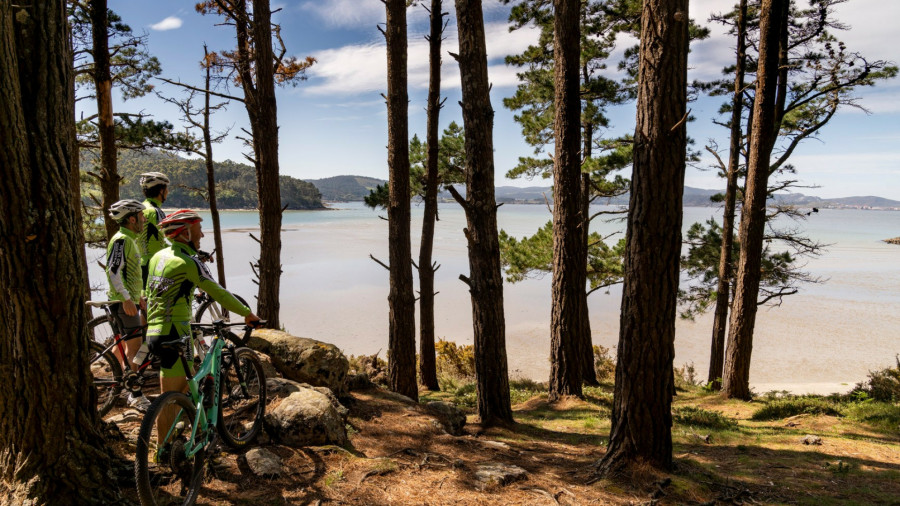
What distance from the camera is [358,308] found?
22.6 m

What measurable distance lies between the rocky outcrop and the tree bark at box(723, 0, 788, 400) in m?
8.62

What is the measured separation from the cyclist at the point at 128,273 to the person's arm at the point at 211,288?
1.36 m

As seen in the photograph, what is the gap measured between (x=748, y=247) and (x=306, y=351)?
344 inches

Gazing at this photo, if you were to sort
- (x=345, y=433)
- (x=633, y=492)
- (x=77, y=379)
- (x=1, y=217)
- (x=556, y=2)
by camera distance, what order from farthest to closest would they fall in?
(x=556, y=2), (x=345, y=433), (x=633, y=492), (x=77, y=379), (x=1, y=217)

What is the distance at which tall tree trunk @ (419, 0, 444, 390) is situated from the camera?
9.86 meters

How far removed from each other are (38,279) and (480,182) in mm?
4821

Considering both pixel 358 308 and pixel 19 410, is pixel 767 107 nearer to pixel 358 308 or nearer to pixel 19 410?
pixel 19 410

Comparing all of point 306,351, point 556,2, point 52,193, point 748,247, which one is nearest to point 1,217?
point 52,193

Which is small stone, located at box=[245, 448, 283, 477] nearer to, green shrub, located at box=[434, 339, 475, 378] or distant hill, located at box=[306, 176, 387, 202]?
green shrub, located at box=[434, 339, 475, 378]

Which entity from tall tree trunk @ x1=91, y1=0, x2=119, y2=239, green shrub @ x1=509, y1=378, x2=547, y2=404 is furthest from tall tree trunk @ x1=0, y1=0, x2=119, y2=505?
green shrub @ x1=509, y1=378, x2=547, y2=404

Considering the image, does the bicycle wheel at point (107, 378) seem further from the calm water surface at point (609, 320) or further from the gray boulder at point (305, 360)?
the calm water surface at point (609, 320)

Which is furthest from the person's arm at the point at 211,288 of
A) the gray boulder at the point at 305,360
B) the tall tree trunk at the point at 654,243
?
the tall tree trunk at the point at 654,243

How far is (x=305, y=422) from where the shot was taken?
4.55 m

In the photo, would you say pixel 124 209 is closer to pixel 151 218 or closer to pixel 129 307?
pixel 151 218
